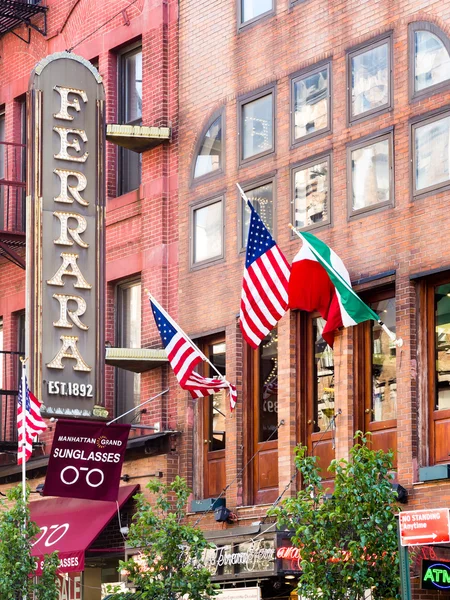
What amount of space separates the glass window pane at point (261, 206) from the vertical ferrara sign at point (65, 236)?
2630 mm

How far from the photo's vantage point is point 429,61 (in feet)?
71.5

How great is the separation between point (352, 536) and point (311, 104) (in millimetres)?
7927

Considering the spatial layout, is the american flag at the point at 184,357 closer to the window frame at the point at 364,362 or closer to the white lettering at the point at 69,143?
the window frame at the point at 364,362

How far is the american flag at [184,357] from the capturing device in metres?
23.8

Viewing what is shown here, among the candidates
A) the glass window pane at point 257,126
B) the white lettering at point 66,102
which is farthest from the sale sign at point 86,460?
the white lettering at point 66,102

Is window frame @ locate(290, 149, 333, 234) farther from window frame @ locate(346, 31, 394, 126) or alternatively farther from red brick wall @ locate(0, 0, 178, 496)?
red brick wall @ locate(0, 0, 178, 496)

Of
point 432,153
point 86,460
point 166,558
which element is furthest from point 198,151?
point 166,558

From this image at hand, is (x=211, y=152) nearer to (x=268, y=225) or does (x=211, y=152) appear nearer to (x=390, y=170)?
(x=268, y=225)

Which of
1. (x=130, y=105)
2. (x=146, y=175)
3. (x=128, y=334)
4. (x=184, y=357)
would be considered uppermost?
(x=130, y=105)

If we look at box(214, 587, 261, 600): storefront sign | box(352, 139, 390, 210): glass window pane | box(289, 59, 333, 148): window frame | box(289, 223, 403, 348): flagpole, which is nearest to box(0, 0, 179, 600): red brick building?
box(214, 587, 261, 600): storefront sign

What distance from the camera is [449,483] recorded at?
2039 centimetres

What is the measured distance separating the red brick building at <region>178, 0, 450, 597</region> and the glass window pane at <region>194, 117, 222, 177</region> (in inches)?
1.3

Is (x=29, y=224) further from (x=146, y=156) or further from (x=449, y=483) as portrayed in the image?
→ (x=449, y=483)

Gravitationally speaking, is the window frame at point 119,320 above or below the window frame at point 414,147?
below
